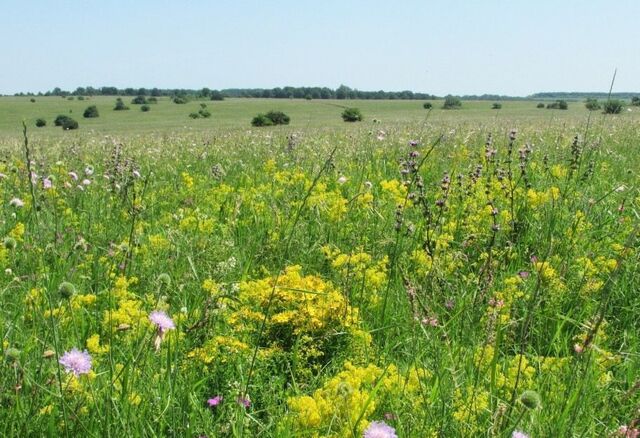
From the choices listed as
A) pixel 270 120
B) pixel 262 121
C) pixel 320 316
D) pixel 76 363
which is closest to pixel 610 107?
pixel 320 316

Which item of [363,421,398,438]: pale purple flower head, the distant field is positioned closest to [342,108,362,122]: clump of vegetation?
the distant field

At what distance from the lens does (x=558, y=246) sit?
3.94m

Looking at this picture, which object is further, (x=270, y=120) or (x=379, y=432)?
(x=270, y=120)

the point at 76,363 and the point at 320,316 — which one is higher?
the point at 76,363

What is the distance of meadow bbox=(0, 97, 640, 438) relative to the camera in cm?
192

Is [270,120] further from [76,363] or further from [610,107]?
[76,363]

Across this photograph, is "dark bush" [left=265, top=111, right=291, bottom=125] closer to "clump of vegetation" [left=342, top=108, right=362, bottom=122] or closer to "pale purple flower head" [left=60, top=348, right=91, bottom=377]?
"clump of vegetation" [left=342, top=108, right=362, bottom=122]

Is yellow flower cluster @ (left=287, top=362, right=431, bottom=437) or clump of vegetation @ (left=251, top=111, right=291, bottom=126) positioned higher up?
yellow flower cluster @ (left=287, top=362, right=431, bottom=437)

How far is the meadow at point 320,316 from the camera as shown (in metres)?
1.92

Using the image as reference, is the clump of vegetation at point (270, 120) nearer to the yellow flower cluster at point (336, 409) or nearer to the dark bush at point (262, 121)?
the dark bush at point (262, 121)

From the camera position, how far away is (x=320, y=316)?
2727mm

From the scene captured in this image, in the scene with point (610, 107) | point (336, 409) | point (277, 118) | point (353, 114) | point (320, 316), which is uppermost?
point (610, 107)

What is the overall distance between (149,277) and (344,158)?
4995mm

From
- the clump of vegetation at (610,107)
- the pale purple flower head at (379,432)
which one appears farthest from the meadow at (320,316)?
the clump of vegetation at (610,107)
